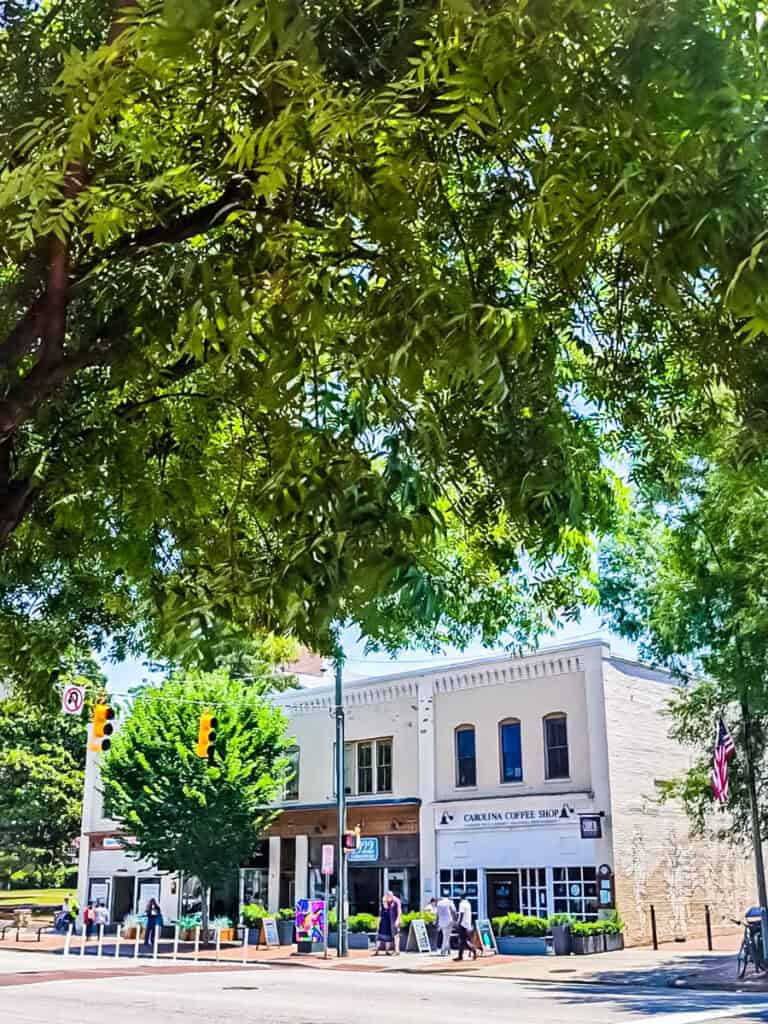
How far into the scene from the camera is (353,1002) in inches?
737

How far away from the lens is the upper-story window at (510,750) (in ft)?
106

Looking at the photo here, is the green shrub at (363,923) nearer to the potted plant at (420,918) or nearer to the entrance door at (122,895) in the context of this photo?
the potted plant at (420,918)

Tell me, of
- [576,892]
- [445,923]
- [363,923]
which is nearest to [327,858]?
[445,923]

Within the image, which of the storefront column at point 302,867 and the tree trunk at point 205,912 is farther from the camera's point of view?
the storefront column at point 302,867

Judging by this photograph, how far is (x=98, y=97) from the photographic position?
4074 mm

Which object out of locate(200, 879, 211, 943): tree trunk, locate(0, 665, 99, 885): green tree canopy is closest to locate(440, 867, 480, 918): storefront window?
locate(200, 879, 211, 943): tree trunk

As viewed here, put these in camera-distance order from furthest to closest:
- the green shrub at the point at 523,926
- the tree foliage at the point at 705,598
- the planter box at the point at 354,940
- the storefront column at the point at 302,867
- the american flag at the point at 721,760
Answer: the storefront column at the point at 302,867
the planter box at the point at 354,940
the green shrub at the point at 523,926
the american flag at the point at 721,760
the tree foliage at the point at 705,598

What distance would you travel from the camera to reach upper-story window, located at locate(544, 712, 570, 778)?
31481mm

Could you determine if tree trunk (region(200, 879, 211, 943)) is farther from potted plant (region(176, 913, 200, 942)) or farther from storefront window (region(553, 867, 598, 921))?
storefront window (region(553, 867, 598, 921))

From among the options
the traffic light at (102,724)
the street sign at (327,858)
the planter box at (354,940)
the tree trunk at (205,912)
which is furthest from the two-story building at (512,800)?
the traffic light at (102,724)

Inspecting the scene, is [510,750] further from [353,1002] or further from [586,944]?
[353,1002]

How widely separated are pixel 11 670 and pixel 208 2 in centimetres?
880

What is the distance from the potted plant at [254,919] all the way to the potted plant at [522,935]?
29.2 ft

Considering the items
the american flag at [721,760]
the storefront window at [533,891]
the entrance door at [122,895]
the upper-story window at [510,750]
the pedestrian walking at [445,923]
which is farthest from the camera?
the entrance door at [122,895]
